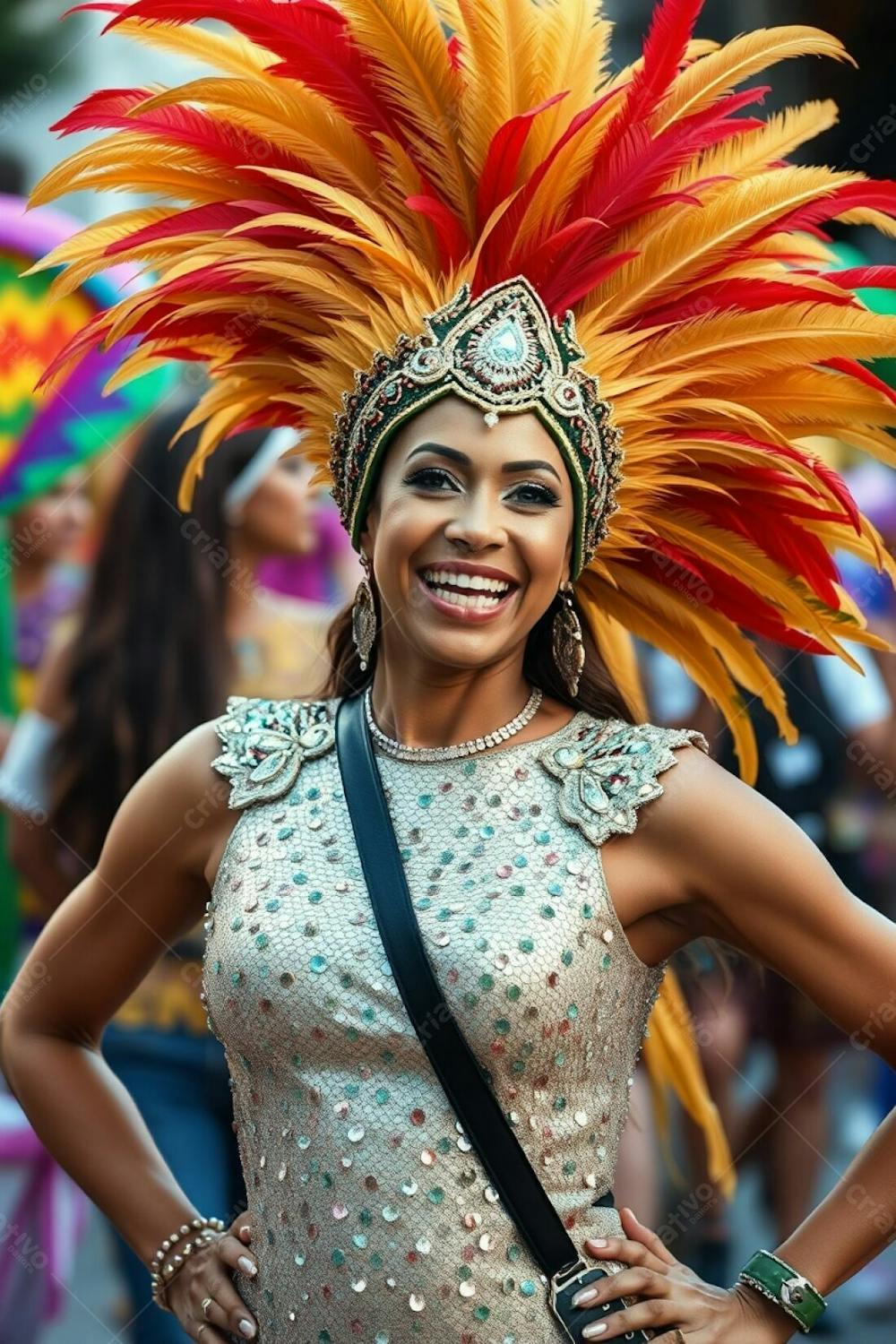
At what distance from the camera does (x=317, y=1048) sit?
2.68 meters

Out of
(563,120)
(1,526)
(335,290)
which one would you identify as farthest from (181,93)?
(1,526)

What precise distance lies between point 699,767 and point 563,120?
937 millimetres

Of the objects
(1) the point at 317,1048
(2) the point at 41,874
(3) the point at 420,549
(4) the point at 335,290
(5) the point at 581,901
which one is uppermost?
(4) the point at 335,290

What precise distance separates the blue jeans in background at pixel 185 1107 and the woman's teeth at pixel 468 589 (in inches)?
67.7

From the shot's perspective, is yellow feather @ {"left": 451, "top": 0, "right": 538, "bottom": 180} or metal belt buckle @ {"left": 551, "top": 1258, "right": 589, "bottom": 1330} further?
yellow feather @ {"left": 451, "top": 0, "right": 538, "bottom": 180}

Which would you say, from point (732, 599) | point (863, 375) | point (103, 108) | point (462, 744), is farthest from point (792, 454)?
point (103, 108)

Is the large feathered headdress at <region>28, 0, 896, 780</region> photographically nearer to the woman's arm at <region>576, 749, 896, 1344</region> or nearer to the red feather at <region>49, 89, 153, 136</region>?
the red feather at <region>49, 89, 153, 136</region>

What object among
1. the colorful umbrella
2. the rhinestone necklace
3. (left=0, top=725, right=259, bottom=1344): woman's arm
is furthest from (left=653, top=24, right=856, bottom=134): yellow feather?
the colorful umbrella

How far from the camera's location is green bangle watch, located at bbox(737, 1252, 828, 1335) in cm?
280

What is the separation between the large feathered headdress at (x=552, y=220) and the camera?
2.84m

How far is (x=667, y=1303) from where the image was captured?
8.97 ft

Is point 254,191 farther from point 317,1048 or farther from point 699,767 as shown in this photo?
point 317,1048

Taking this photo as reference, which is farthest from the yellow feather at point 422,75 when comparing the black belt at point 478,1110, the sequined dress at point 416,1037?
the black belt at point 478,1110

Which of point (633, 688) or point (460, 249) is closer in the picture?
point (460, 249)
